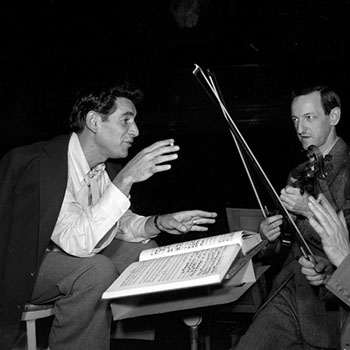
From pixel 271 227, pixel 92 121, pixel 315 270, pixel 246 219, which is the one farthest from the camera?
pixel 246 219

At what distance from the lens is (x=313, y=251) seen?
1769mm

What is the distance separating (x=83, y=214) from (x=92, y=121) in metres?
0.44

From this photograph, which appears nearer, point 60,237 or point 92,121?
point 60,237

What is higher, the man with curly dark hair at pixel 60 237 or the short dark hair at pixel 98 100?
the short dark hair at pixel 98 100

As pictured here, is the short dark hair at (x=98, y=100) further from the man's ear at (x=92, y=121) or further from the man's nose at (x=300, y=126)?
the man's nose at (x=300, y=126)

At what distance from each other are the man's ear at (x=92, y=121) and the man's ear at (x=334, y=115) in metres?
0.81

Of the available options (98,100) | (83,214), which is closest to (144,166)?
(83,214)

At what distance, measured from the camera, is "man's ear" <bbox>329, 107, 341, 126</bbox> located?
6.24 feet

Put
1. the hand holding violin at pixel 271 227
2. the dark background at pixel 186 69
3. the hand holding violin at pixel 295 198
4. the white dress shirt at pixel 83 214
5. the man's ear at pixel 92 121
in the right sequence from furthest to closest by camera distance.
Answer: the dark background at pixel 186 69, the man's ear at pixel 92 121, the hand holding violin at pixel 271 227, the white dress shirt at pixel 83 214, the hand holding violin at pixel 295 198

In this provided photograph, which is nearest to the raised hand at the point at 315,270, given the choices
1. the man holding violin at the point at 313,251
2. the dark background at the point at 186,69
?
the man holding violin at the point at 313,251

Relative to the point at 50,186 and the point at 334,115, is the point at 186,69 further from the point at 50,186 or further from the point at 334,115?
the point at 50,186

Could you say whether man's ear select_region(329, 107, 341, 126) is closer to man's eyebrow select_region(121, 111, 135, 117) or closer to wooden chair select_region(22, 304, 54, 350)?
man's eyebrow select_region(121, 111, 135, 117)

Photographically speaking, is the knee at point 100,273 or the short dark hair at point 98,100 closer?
the knee at point 100,273

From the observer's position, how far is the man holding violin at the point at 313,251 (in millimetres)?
1633
